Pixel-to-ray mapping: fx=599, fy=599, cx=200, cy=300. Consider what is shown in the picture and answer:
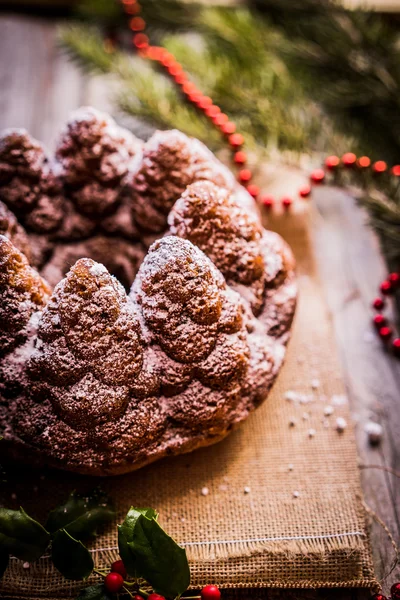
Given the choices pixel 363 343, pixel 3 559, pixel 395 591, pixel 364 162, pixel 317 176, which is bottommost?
pixel 3 559

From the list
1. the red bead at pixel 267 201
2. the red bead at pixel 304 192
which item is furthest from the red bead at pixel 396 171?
the red bead at pixel 267 201

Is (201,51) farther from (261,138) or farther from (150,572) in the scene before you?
(150,572)

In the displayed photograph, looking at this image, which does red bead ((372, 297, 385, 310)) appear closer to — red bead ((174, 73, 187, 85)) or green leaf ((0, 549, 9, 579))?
red bead ((174, 73, 187, 85))

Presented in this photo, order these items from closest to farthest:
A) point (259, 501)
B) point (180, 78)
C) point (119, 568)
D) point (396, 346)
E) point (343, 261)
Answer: point (119, 568) → point (259, 501) → point (396, 346) → point (343, 261) → point (180, 78)

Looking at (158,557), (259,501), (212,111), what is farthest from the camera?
(212,111)

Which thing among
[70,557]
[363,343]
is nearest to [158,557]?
[70,557]

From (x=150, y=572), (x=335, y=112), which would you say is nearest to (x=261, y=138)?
(x=335, y=112)

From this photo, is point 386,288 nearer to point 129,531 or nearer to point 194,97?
point 194,97

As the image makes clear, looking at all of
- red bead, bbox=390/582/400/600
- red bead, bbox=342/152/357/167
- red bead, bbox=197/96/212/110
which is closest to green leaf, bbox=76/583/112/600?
red bead, bbox=390/582/400/600
